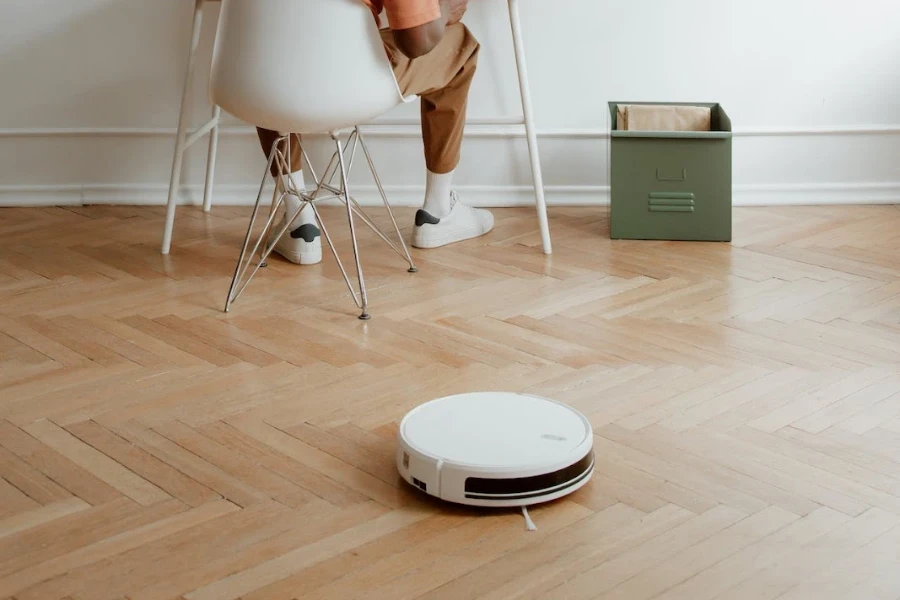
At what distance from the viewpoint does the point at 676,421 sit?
77.0 inches

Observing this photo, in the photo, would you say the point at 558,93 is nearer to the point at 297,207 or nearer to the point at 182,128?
the point at 297,207

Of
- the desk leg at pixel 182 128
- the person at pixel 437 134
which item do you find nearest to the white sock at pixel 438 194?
the person at pixel 437 134

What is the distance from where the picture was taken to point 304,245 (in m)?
2.93

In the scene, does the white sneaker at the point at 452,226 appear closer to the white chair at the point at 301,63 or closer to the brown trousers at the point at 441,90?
the brown trousers at the point at 441,90

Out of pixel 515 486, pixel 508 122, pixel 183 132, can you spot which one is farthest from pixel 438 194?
pixel 515 486

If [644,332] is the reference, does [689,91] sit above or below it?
above

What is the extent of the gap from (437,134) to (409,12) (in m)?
0.76

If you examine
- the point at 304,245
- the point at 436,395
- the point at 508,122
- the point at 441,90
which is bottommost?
the point at 436,395

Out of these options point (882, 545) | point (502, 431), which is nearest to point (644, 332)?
point (502, 431)

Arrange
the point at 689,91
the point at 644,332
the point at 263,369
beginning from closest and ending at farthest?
the point at 263,369
the point at 644,332
the point at 689,91

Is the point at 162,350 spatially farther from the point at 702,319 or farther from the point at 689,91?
the point at 689,91

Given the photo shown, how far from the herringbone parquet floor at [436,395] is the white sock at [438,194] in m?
0.14

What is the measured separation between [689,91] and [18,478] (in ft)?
7.87

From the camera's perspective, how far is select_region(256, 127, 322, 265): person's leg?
293 centimetres
